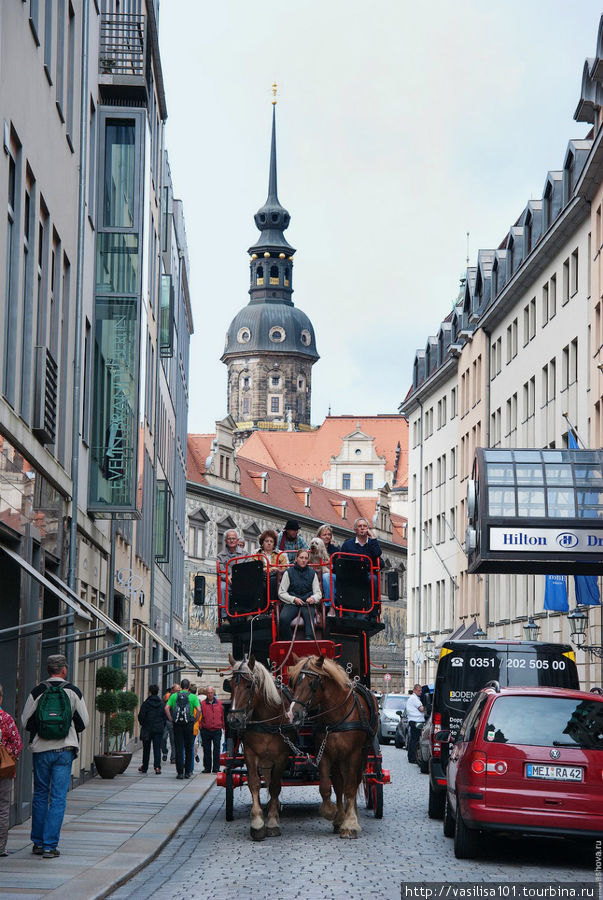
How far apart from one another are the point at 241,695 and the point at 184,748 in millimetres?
12799

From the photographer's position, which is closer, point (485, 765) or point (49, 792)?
point (485, 765)

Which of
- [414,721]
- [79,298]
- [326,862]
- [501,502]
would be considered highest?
[79,298]

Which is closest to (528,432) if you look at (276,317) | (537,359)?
(537,359)

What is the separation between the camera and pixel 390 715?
4747 centimetres

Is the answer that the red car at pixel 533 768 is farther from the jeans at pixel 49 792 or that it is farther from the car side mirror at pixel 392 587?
the car side mirror at pixel 392 587

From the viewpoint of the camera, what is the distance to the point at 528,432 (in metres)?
54.2

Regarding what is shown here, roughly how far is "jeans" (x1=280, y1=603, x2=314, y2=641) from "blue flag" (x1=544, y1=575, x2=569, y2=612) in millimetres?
25206

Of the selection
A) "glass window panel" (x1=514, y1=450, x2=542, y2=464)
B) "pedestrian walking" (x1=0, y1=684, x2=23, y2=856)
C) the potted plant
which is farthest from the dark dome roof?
"pedestrian walking" (x1=0, y1=684, x2=23, y2=856)

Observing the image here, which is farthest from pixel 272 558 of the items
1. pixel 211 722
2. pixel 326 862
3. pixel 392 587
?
pixel 211 722

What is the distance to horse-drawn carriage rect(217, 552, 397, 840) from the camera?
15641 mm

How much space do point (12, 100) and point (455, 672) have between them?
9.50 m

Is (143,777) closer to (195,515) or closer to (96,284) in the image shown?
(96,284)

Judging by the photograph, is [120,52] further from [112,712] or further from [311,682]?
[311,682]

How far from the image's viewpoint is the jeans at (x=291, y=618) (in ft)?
56.9
